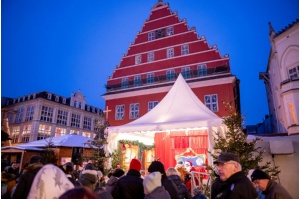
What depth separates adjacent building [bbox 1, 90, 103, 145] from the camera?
4062 centimetres

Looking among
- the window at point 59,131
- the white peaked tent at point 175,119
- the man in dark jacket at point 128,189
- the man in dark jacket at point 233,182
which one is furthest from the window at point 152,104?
the window at point 59,131

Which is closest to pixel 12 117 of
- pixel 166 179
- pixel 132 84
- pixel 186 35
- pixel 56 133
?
pixel 56 133

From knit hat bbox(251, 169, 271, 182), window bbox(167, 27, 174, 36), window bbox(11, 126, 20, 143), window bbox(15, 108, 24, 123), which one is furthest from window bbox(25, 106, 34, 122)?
knit hat bbox(251, 169, 271, 182)

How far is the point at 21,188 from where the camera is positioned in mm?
3027

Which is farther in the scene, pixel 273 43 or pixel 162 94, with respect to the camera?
pixel 162 94

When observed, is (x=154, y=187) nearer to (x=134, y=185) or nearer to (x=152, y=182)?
(x=152, y=182)

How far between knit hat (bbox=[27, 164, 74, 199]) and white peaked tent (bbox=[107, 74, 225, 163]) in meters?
6.48

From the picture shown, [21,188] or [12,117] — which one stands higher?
[12,117]

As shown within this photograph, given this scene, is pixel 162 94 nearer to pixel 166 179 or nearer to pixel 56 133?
pixel 166 179

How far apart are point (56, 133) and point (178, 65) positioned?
3386cm

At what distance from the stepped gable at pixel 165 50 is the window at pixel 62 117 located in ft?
85.0

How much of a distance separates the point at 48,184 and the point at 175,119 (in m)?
7.28

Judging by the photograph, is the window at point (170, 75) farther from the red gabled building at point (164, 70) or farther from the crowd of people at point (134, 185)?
the crowd of people at point (134, 185)

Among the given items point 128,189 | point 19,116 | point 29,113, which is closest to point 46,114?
A: point 29,113
